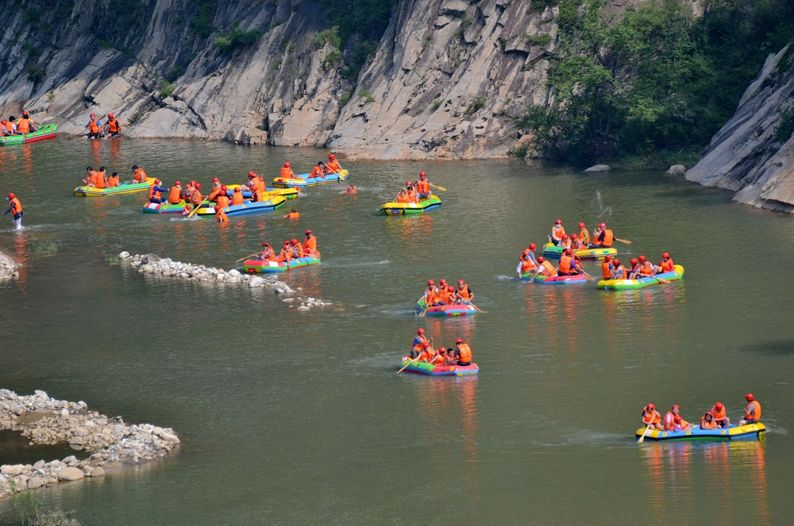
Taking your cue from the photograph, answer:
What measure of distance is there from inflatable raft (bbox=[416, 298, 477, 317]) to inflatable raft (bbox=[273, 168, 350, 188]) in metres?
26.3

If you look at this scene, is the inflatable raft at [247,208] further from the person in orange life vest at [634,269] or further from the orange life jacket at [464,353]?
the orange life jacket at [464,353]

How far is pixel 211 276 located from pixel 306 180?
19781mm

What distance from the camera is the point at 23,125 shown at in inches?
3994

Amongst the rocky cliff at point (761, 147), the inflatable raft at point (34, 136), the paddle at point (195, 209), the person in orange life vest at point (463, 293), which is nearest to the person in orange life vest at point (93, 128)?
the inflatable raft at point (34, 136)

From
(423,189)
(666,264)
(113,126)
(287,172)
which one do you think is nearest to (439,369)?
(666,264)

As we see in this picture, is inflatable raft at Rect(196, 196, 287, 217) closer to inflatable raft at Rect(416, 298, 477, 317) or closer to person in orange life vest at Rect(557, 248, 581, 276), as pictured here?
person in orange life vest at Rect(557, 248, 581, 276)

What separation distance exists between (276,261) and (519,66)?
29817 millimetres

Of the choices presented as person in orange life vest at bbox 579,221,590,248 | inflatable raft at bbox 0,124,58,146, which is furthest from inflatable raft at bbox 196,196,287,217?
inflatable raft at bbox 0,124,58,146

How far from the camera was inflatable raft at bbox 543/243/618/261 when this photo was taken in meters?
63.4

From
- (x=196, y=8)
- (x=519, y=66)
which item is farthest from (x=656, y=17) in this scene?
(x=196, y=8)

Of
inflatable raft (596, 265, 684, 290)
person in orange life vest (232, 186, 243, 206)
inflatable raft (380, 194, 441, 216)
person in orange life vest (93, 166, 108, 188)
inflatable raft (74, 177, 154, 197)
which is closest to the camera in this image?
inflatable raft (596, 265, 684, 290)

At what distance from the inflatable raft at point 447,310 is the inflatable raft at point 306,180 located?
2631 centimetres

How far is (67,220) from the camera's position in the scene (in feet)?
250

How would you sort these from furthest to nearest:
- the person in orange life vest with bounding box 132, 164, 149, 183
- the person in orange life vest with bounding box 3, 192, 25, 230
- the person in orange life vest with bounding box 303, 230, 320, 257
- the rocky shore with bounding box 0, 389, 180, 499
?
the person in orange life vest with bounding box 132, 164, 149, 183
the person in orange life vest with bounding box 3, 192, 25, 230
the person in orange life vest with bounding box 303, 230, 320, 257
the rocky shore with bounding box 0, 389, 180, 499
